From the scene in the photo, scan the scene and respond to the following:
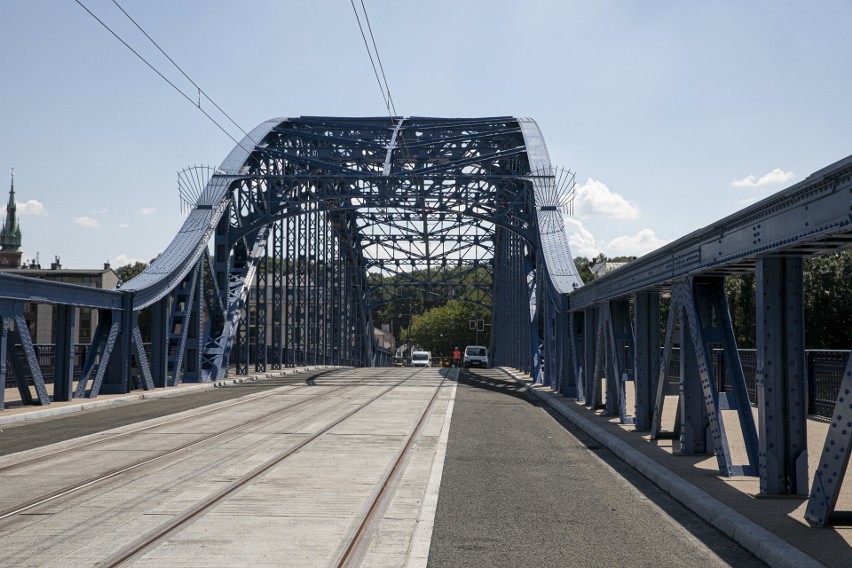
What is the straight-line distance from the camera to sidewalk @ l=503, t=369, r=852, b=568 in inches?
284

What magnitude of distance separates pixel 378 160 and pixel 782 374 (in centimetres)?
3683

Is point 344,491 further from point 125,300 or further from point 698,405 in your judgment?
point 125,300

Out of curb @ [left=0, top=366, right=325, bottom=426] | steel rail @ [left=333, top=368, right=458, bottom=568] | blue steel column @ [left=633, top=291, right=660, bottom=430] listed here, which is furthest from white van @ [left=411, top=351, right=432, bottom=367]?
steel rail @ [left=333, top=368, right=458, bottom=568]

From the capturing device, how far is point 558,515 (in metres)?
9.28

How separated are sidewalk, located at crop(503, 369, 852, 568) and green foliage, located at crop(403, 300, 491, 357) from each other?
330 feet

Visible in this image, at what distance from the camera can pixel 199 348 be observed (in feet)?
110

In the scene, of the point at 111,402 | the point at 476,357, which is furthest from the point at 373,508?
the point at 476,357

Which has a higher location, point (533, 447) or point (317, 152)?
point (317, 152)

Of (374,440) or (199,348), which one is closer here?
(374,440)

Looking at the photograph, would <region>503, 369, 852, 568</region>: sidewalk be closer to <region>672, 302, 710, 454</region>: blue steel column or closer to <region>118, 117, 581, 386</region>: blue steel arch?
<region>672, 302, 710, 454</region>: blue steel column

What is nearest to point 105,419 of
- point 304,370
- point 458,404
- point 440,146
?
point 458,404

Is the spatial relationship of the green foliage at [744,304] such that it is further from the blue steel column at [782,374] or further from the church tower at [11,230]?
the church tower at [11,230]

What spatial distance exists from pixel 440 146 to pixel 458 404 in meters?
25.8

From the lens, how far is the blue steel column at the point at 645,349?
1630cm
